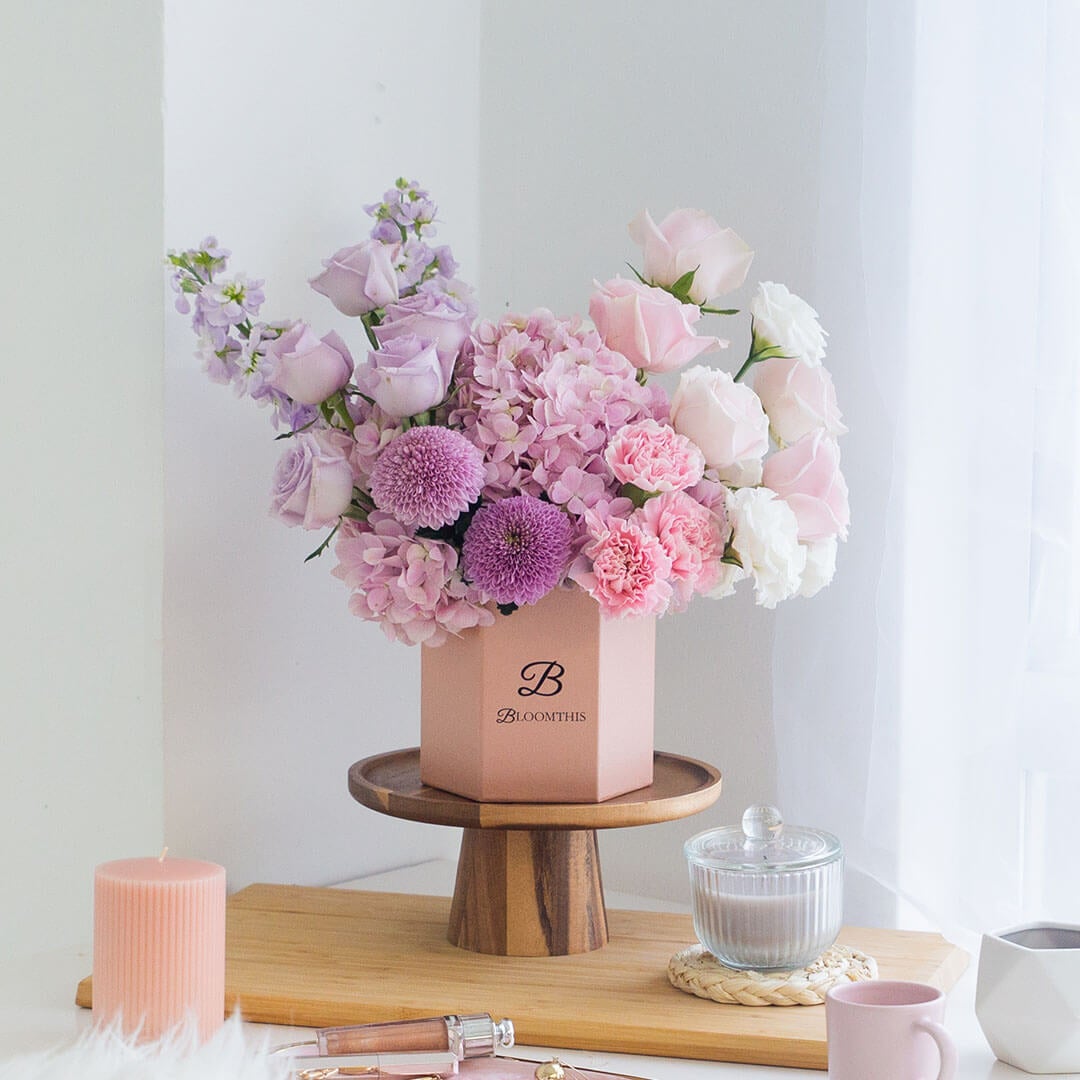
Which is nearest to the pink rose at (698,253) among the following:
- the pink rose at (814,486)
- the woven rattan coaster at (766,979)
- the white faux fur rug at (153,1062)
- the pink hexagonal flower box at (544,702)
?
the pink rose at (814,486)

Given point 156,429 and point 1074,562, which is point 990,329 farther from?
point 156,429

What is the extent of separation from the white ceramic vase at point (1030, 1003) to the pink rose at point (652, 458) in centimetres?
32

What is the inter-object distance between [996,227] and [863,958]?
0.50 metres

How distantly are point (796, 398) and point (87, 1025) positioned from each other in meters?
0.61

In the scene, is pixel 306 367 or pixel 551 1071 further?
pixel 306 367

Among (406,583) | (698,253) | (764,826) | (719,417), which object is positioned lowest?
(764,826)

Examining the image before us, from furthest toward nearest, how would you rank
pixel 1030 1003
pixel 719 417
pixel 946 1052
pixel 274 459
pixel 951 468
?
1. pixel 274 459
2. pixel 951 468
3. pixel 719 417
4. pixel 1030 1003
5. pixel 946 1052

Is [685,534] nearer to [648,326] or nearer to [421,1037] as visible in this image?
[648,326]

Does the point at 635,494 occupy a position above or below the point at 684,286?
below

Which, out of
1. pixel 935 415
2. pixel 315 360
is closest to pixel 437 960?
pixel 315 360

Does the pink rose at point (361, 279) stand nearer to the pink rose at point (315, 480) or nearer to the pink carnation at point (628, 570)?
the pink rose at point (315, 480)

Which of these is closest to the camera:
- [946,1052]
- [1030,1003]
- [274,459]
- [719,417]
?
[946,1052]

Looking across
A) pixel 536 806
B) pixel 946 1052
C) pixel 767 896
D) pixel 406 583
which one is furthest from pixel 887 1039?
pixel 406 583

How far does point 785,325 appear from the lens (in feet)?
3.03
